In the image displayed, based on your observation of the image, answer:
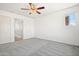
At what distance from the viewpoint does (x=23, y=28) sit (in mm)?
5398

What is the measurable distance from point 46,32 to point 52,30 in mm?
560

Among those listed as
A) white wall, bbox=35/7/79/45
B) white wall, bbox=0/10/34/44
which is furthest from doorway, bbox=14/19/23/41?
white wall, bbox=35/7/79/45

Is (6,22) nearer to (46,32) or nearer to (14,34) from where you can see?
(14,34)

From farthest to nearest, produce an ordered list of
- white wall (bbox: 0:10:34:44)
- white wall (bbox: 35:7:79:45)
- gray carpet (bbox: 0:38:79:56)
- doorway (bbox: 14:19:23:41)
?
doorway (bbox: 14:19:23:41), white wall (bbox: 0:10:34:44), white wall (bbox: 35:7:79:45), gray carpet (bbox: 0:38:79:56)

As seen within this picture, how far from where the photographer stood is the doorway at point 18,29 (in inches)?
190

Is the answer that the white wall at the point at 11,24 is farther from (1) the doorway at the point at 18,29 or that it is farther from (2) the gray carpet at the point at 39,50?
(2) the gray carpet at the point at 39,50

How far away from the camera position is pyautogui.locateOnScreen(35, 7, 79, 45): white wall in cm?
344

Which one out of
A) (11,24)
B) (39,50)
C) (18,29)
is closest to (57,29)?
(39,50)

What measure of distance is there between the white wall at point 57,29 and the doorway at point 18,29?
1.24m

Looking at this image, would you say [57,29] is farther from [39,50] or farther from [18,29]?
[18,29]

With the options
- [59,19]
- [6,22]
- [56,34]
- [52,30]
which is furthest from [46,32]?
[6,22]

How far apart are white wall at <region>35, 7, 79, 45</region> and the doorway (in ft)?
4.08

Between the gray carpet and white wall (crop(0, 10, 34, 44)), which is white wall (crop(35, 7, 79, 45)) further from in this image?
white wall (crop(0, 10, 34, 44))

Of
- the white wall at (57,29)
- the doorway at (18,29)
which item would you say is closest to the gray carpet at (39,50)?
the white wall at (57,29)
